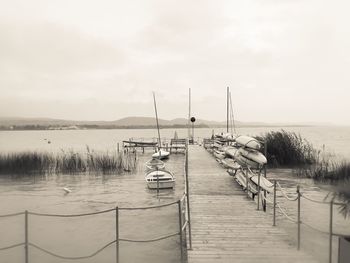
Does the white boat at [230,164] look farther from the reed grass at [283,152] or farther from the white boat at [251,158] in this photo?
the reed grass at [283,152]

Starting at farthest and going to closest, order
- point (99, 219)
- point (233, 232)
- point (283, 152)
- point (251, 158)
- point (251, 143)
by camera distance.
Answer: point (283, 152)
point (251, 143)
point (251, 158)
point (99, 219)
point (233, 232)

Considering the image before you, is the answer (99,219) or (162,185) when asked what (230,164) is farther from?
(99,219)

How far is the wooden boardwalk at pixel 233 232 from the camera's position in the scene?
7.40m

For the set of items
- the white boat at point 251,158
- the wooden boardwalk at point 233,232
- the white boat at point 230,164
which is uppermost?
the white boat at point 251,158

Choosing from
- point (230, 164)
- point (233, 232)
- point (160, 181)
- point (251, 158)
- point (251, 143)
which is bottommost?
point (160, 181)

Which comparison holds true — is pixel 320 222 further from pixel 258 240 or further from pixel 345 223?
pixel 258 240

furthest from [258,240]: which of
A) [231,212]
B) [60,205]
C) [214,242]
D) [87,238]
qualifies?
[60,205]

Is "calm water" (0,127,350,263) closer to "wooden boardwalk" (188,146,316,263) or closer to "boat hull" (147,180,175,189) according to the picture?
"boat hull" (147,180,175,189)

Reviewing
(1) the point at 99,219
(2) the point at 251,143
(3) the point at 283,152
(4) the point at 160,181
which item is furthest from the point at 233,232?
(3) the point at 283,152

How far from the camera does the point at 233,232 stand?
887cm

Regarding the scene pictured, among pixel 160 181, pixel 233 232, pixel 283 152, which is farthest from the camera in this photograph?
pixel 283 152

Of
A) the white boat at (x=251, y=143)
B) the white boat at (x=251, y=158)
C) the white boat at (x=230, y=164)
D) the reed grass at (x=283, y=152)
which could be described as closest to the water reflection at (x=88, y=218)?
the white boat at (x=230, y=164)

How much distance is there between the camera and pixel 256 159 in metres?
14.8

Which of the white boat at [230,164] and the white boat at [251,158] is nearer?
the white boat at [251,158]
